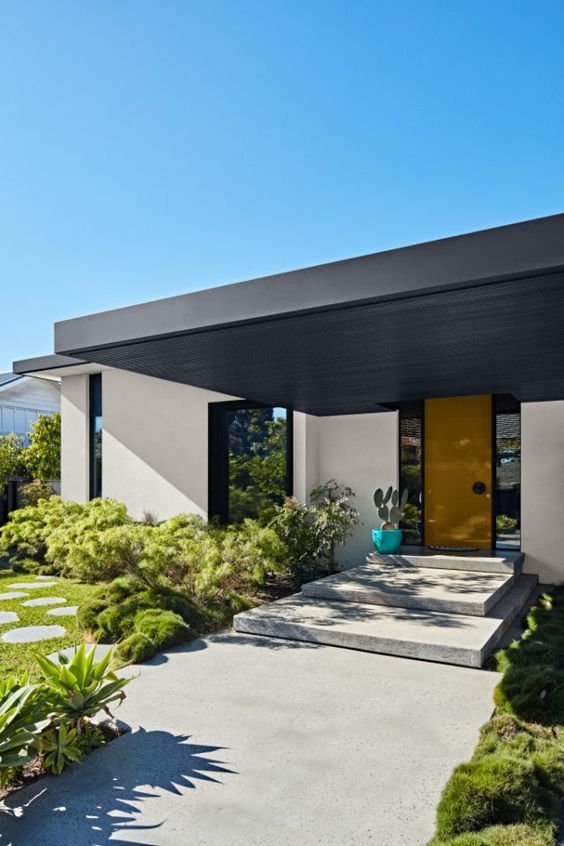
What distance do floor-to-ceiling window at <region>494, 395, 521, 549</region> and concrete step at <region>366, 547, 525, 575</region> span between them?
1.31 feet

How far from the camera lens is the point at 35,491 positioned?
13.9 meters

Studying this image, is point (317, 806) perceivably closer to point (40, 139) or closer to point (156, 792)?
point (156, 792)

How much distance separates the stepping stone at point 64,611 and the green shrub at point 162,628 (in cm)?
154

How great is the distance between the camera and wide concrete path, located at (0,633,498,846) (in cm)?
264

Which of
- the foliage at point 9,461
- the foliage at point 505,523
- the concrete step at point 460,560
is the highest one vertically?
the foliage at point 9,461

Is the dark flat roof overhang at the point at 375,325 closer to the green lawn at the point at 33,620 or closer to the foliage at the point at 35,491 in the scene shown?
the green lawn at the point at 33,620

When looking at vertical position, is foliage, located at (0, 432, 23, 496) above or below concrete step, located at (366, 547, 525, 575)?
above

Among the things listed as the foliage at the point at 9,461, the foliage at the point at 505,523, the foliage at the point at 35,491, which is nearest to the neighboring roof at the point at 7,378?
the foliage at the point at 9,461

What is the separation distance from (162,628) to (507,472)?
6.01 metres

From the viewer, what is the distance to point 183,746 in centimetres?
344

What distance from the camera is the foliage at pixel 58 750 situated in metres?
3.11

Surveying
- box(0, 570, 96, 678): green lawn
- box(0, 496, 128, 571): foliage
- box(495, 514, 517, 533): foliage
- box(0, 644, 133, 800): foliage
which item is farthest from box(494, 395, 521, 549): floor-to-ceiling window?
box(0, 644, 133, 800): foliage

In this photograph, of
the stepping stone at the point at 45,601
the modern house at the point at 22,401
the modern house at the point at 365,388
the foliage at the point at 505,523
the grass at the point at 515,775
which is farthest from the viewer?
the modern house at the point at 22,401

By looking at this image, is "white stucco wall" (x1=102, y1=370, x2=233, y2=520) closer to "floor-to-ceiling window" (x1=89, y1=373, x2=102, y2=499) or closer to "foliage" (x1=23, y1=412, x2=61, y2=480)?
"floor-to-ceiling window" (x1=89, y1=373, x2=102, y2=499)
